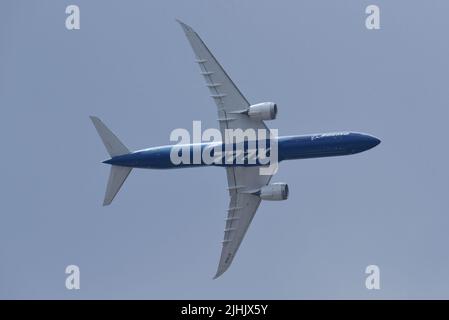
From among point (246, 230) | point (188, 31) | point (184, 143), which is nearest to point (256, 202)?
point (246, 230)

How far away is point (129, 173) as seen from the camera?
106m

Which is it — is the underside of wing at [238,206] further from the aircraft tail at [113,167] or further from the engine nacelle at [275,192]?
the aircraft tail at [113,167]

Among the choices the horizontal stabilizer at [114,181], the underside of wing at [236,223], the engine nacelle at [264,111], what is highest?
the engine nacelle at [264,111]

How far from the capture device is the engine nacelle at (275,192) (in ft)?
335

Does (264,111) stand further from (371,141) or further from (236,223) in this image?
(236,223)

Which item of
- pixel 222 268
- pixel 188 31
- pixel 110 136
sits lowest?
pixel 222 268

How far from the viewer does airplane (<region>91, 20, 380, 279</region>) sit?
98.1 meters

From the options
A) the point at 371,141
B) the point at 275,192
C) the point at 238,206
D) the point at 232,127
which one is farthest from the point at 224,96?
the point at 371,141

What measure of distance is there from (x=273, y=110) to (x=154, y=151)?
12.4m

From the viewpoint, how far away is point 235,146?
334 feet

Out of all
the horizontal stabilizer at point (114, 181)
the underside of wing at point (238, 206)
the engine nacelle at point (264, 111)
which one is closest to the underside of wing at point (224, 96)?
the engine nacelle at point (264, 111)

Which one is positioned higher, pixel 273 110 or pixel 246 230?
pixel 273 110

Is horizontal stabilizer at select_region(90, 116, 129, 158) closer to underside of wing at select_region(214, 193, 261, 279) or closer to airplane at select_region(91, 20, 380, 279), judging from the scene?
airplane at select_region(91, 20, 380, 279)

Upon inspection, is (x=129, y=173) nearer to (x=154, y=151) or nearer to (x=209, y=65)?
(x=154, y=151)
